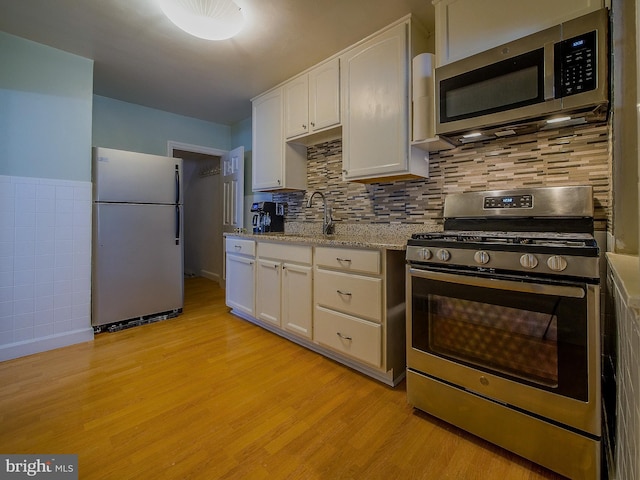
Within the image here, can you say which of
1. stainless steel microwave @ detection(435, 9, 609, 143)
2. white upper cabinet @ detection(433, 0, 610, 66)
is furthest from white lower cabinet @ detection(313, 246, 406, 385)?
white upper cabinet @ detection(433, 0, 610, 66)

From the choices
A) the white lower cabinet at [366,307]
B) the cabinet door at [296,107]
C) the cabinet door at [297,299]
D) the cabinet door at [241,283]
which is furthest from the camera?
the cabinet door at [241,283]

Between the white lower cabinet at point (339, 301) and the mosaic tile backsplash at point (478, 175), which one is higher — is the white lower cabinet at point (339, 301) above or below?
below

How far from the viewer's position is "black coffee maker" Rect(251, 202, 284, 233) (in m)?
3.12

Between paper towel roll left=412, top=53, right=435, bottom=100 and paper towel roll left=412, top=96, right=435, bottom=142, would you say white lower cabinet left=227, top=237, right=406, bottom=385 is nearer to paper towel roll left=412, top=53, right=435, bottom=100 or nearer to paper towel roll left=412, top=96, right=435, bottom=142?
paper towel roll left=412, top=96, right=435, bottom=142

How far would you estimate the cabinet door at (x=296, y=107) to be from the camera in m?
2.62

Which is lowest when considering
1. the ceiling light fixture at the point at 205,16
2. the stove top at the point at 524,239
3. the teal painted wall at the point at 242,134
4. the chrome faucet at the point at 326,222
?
the stove top at the point at 524,239

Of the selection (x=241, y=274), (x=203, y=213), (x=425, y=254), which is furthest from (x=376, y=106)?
(x=203, y=213)

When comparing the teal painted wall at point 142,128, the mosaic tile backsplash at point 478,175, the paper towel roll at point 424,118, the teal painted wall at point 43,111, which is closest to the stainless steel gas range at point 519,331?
the mosaic tile backsplash at point 478,175

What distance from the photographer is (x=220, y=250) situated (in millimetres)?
4559

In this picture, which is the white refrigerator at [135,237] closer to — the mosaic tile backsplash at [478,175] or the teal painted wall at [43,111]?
the teal painted wall at [43,111]

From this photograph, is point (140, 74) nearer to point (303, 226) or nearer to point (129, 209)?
point (129, 209)

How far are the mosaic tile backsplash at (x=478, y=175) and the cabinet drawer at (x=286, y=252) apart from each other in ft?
2.14

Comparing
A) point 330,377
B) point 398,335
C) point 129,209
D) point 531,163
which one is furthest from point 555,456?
point 129,209

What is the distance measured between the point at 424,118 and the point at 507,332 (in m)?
1.31
